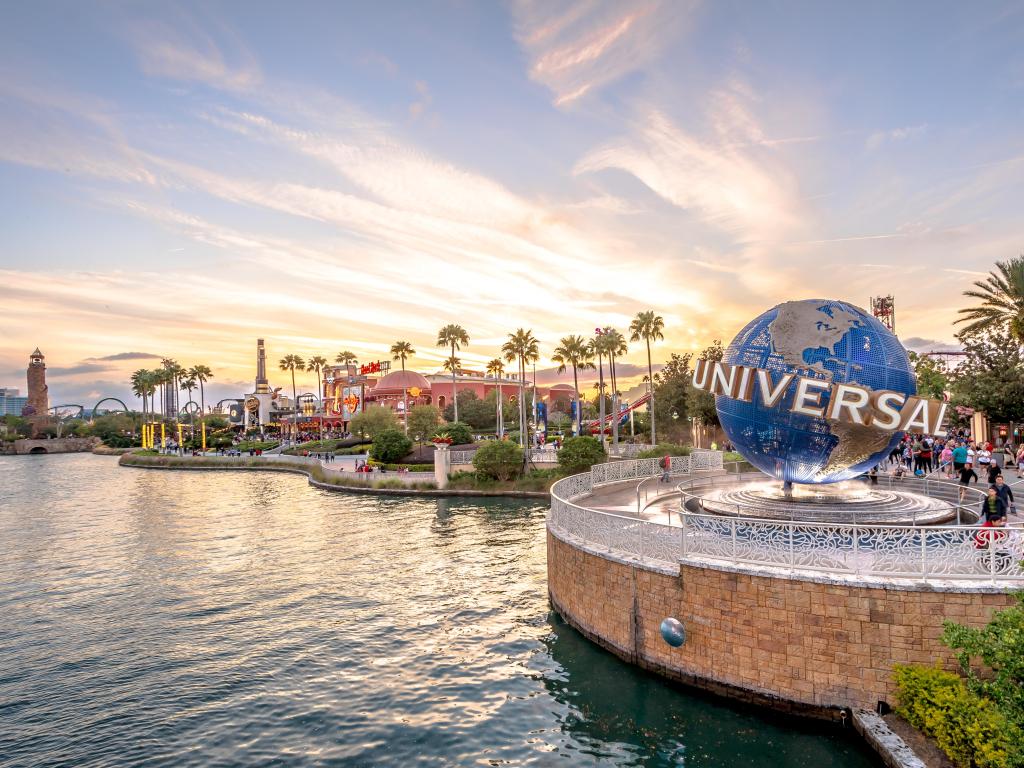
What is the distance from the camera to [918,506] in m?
15.6

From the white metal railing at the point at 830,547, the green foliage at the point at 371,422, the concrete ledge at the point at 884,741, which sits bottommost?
the concrete ledge at the point at 884,741

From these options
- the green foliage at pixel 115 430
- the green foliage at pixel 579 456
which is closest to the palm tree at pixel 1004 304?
the green foliage at pixel 579 456

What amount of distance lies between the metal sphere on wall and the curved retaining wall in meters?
0.17

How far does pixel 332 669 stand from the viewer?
550 inches

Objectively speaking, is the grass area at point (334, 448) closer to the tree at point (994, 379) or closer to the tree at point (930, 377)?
the tree at point (994, 379)

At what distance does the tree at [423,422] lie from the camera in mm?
80306

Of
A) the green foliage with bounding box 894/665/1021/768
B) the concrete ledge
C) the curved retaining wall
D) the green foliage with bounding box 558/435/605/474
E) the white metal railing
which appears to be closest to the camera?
the green foliage with bounding box 894/665/1021/768

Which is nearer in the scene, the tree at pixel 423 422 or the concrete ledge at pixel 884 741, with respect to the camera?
the concrete ledge at pixel 884 741

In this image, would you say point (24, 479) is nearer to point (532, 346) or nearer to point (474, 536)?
point (532, 346)

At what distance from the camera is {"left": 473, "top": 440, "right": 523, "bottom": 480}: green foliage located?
41406 millimetres

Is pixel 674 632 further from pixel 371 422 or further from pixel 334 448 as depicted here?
pixel 371 422

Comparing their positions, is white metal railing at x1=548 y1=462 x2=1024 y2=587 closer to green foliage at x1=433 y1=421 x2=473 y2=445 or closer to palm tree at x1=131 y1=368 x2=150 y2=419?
green foliage at x1=433 y1=421 x2=473 y2=445

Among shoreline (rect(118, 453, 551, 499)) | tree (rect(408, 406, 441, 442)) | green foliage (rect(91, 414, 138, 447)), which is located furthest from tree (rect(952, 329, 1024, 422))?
green foliage (rect(91, 414, 138, 447))

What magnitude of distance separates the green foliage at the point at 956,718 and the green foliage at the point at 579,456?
97.3 feet
